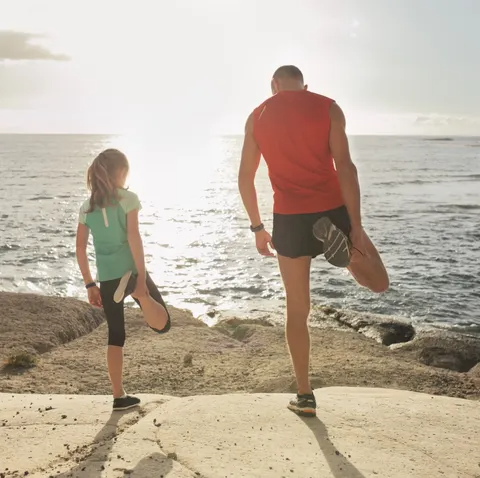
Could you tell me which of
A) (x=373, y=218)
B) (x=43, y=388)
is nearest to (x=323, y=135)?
(x=43, y=388)

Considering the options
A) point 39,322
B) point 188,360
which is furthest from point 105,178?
point 39,322

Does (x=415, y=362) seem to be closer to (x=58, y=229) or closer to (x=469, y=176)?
(x=58, y=229)

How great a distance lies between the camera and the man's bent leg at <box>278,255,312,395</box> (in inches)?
167

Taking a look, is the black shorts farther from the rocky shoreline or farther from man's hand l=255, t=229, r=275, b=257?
the rocky shoreline

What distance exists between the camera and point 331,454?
375cm

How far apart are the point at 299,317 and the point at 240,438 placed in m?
0.95

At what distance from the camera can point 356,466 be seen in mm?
3613

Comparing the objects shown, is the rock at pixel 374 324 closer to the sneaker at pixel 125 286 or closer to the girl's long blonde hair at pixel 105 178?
the sneaker at pixel 125 286

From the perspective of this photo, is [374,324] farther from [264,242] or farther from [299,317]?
[264,242]

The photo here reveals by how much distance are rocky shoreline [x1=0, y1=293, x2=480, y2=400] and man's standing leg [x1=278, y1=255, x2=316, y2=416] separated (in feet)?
5.59

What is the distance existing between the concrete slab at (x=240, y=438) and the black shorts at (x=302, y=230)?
1.21 m

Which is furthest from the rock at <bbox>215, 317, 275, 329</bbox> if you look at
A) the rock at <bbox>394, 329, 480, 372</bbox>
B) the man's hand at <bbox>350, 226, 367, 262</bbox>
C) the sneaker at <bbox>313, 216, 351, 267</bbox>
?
the sneaker at <bbox>313, 216, 351, 267</bbox>

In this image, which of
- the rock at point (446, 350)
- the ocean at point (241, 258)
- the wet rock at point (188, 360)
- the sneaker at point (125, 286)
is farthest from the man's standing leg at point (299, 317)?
the ocean at point (241, 258)

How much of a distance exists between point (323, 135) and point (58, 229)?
19698 millimetres
